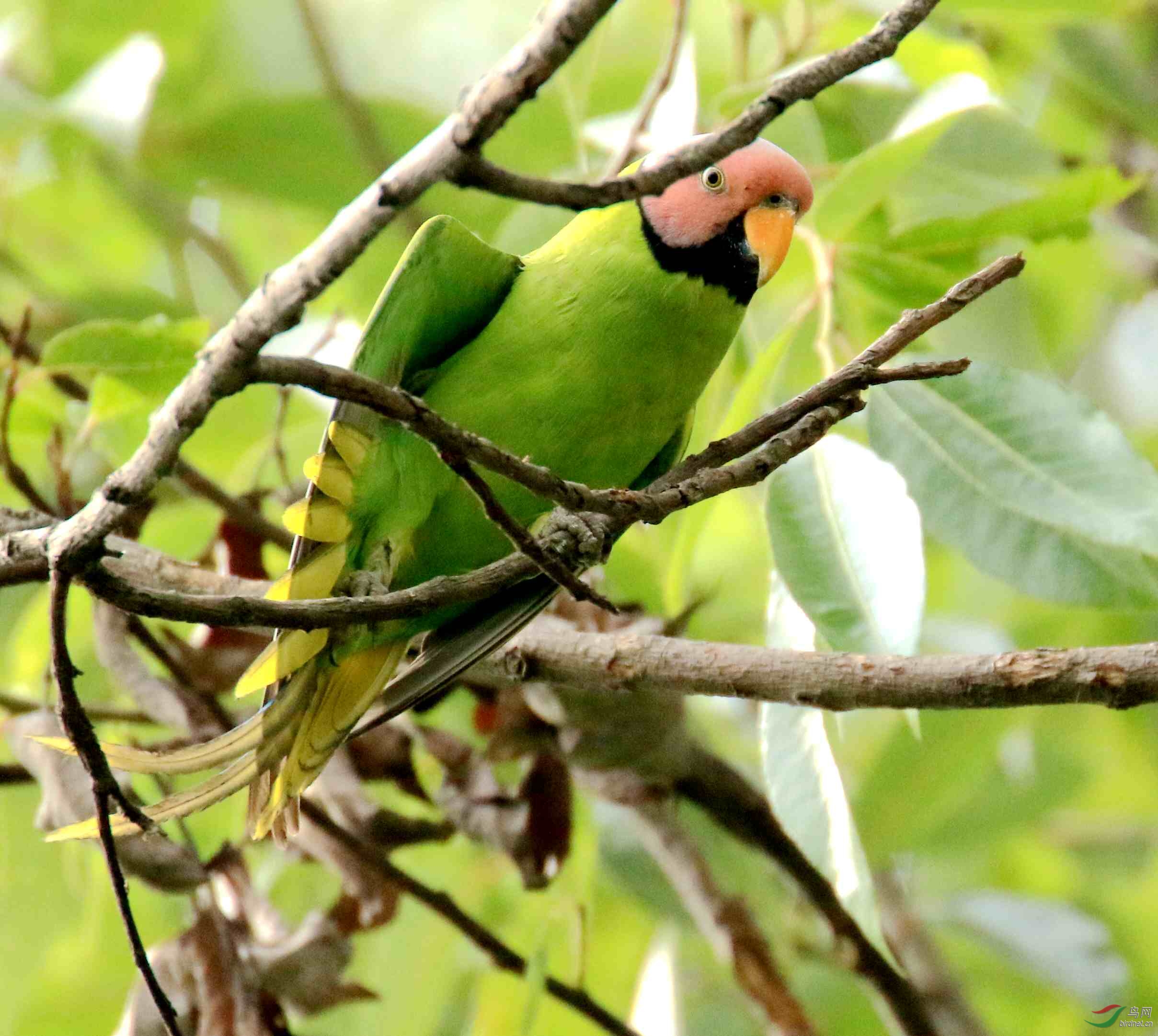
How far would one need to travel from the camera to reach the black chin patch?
1990 millimetres

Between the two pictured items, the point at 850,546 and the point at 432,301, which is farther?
the point at 432,301

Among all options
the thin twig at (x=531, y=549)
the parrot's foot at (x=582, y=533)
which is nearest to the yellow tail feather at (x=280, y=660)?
the parrot's foot at (x=582, y=533)

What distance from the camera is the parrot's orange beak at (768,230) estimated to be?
2018 mm

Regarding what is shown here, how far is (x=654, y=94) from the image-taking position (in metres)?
2.30

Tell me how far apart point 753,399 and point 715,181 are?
380 millimetres

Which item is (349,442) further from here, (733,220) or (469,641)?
(733,220)

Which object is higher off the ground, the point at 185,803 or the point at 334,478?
the point at 334,478

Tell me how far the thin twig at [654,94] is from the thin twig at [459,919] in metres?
1.14

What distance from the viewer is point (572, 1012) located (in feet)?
7.42

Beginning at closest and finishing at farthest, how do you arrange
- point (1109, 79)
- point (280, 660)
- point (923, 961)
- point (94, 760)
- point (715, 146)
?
point (715, 146), point (94, 760), point (280, 660), point (923, 961), point (1109, 79)

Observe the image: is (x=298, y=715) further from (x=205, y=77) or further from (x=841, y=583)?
(x=205, y=77)

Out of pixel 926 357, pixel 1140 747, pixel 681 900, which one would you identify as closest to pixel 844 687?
pixel 926 357

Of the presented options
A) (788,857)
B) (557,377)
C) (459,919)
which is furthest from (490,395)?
(788,857)

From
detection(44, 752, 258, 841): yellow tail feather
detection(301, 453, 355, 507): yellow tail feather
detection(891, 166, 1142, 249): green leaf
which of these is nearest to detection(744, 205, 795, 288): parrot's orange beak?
detection(891, 166, 1142, 249): green leaf
